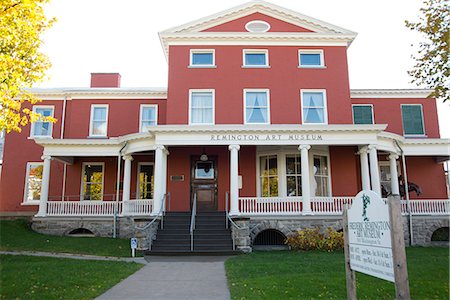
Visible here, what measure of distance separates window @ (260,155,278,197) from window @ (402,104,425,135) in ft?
26.5

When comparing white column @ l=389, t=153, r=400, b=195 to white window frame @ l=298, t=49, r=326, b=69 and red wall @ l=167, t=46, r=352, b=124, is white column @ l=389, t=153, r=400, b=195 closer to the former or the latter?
red wall @ l=167, t=46, r=352, b=124

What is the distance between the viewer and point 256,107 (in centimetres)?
1759

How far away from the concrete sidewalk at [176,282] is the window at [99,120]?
11015 millimetres

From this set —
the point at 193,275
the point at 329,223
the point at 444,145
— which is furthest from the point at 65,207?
the point at 444,145

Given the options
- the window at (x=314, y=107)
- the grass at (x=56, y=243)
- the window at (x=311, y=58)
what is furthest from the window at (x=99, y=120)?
the window at (x=311, y=58)

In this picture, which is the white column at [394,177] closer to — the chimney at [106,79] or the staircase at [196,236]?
the staircase at [196,236]

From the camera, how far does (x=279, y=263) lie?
1031 cm

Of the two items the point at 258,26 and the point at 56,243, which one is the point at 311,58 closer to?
the point at 258,26

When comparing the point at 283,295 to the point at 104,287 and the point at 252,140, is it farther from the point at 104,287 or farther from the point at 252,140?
the point at 252,140

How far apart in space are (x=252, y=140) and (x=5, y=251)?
31.6ft

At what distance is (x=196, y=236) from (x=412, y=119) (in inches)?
551

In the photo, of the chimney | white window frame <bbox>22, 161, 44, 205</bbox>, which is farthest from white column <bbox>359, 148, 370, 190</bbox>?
white window frame <bbox>22, 161, 44, 205</bbox>

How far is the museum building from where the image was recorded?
1534cm

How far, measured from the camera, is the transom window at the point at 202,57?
18.2m
